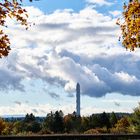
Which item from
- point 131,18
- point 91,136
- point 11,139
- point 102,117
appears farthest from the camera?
point 102,117

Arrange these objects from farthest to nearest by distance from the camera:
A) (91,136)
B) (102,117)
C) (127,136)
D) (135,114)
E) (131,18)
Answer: (102,117) < (135,114) < (127,136) < (91,136) < (131,18)

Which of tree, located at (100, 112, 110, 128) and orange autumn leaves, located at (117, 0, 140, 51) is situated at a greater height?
tree, located at (100, 112, 110, 128)

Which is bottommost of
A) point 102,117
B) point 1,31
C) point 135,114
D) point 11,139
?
point 11,139

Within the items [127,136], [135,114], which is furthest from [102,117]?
[127,136]

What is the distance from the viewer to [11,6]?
18719 millimetres

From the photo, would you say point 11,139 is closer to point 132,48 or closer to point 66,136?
point 66,136

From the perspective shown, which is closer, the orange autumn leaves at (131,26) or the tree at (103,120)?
the orange autumn leaves at (131,26)

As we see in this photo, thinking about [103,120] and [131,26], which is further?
[103,120]

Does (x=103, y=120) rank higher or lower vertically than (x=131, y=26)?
higher

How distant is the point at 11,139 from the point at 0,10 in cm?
519

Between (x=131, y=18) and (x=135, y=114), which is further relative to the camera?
(x=135, y=114)

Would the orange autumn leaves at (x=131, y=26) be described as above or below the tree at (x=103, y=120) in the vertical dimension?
below

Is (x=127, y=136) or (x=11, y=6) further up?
(x=11, y=6)

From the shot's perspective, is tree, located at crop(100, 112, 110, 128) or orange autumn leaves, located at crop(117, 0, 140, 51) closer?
orange autumn leaves, located at crop(117, 0, 140, 51)
